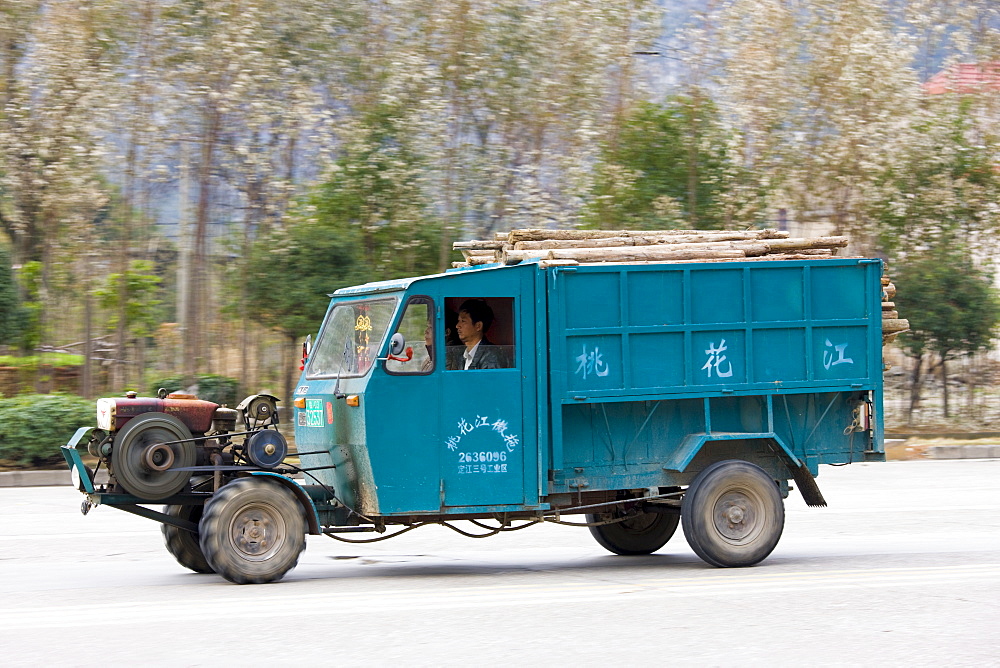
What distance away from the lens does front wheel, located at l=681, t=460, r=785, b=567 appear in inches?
374

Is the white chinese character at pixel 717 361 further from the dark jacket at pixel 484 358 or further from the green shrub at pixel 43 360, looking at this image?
the green shrub at pixel 43 360

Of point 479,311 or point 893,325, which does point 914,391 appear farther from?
point 479,311

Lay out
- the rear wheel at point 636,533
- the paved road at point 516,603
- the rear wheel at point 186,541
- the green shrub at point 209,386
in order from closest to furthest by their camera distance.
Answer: the paved road at point 516,603, the rear wheel at point 186,541, the rear wheel at point 636,533, the green shrub at point 209,386

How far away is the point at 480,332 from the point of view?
371 inches

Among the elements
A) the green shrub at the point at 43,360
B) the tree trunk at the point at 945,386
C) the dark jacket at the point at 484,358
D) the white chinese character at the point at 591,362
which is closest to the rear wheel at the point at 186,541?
the dark jacket at the point at 484,358

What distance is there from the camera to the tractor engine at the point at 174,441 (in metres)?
8.63

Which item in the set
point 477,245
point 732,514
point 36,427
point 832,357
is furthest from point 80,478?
point 36,427

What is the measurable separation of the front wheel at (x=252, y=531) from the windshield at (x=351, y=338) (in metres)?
1.11

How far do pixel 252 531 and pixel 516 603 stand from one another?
1.99 meters

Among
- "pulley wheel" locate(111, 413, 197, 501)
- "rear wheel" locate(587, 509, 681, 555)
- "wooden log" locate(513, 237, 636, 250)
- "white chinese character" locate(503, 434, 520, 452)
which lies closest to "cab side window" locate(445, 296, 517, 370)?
"white chinese character" locate(503, 434, 520, 452)

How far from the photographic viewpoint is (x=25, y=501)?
15.2 m

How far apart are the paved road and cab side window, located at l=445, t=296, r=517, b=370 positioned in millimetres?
1627

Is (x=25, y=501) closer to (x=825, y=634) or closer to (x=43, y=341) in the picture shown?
(x=43, y=341)

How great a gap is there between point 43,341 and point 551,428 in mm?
15201
